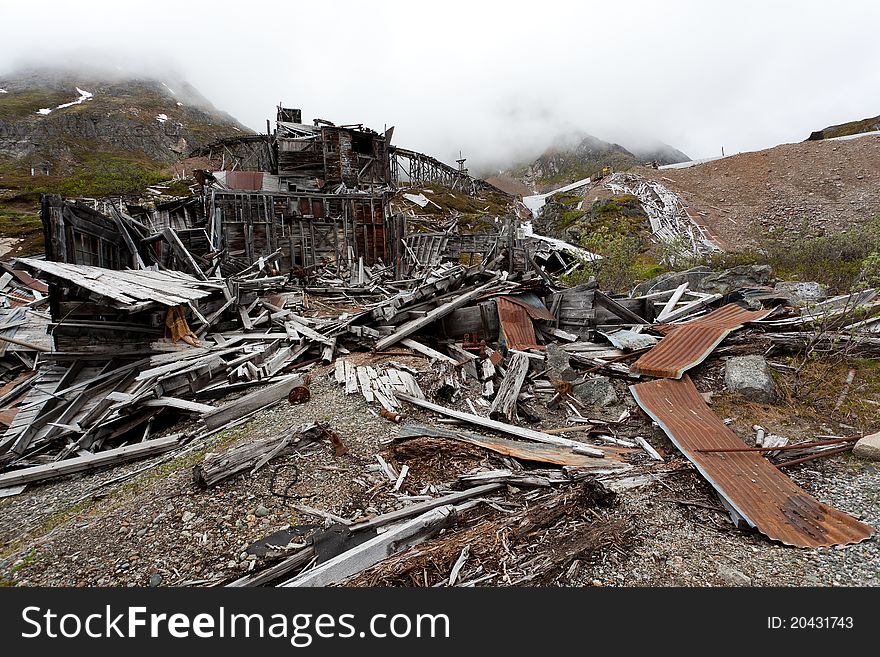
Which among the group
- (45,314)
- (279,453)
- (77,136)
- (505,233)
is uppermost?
(77,136)

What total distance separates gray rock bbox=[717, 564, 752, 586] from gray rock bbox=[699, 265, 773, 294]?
13038mm

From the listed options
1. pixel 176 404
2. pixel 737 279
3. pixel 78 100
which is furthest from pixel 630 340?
pixel 78 100

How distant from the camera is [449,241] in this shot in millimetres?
23797

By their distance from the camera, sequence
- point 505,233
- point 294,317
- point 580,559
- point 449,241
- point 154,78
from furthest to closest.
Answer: point 154,78
point 449,241
point 505,233
point 294,317
point 580,559

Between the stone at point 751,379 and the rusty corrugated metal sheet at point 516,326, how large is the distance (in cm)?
384

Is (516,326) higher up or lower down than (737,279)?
lower down

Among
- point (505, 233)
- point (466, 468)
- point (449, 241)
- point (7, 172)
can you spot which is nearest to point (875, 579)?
point (466, 468)

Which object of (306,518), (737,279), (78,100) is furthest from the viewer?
(78,100)

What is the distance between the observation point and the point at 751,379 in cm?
738

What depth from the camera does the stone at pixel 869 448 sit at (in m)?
5.41

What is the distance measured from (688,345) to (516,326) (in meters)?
3.81

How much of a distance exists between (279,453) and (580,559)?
3.92m

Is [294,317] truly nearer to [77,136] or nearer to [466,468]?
[466,468]

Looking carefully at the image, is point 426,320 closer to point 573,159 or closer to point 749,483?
point 749,483
